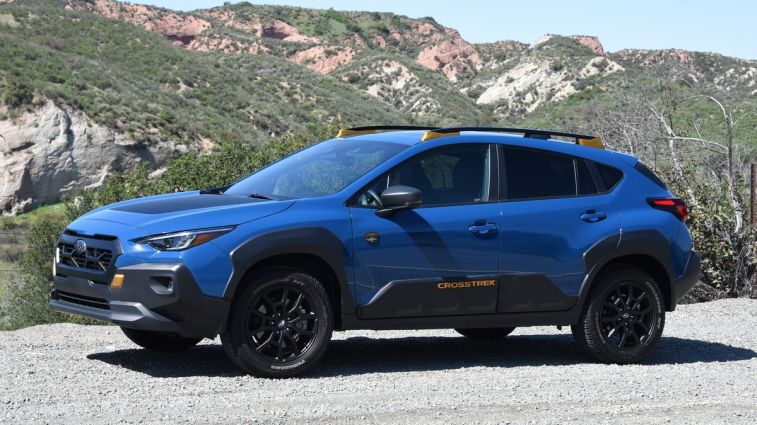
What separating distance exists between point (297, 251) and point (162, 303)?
955mm

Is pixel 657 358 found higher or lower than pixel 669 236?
lower

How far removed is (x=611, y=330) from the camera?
850 cm

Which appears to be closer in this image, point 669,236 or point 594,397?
point 594,397

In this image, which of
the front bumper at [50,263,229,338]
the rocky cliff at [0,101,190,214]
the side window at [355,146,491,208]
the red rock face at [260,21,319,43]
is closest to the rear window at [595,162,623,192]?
the side window at [355,146,491,208]

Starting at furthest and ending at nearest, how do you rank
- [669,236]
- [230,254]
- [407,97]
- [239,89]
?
1. [407,97]
2. [239,89]
3. [669,236]
4. [230,254]

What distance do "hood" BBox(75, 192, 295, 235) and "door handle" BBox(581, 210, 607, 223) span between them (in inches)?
92.0

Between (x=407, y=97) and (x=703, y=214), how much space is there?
7618 cm

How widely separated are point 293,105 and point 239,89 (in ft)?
13.2

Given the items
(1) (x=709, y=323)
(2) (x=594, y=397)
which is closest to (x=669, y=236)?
(2) (x=594, y=397)

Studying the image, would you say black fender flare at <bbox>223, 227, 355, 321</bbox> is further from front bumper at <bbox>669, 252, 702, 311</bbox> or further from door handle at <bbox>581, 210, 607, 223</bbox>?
front bumper at <bbox>669, 252, 702, 311</bbox>

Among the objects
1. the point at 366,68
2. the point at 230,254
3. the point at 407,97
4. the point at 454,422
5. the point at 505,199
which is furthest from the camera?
the point at 366,68

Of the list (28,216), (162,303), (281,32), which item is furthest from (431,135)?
(281,32)

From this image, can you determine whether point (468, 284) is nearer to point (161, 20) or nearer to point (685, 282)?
point (685, 282)

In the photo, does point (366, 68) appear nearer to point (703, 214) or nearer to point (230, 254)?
point (703, 214)
